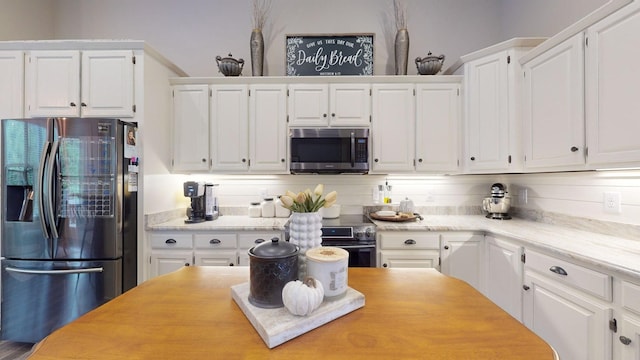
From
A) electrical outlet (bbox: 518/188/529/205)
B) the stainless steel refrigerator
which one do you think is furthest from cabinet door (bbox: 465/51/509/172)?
the stainless steel refrigerator

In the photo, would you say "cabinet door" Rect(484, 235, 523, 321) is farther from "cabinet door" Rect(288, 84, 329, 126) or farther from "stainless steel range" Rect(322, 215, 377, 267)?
"cabinet door" Rect(288, 84, 329, 126)

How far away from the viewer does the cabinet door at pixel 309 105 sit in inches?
101

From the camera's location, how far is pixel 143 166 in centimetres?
217

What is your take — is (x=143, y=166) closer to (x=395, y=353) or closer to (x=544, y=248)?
(x=395, y=353)

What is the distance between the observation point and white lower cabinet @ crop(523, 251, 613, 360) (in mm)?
1281

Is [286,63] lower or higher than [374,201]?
higher

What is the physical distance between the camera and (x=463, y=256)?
2201 millimetres

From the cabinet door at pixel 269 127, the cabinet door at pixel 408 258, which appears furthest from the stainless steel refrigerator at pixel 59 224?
the cabinet door at pixel 408 258

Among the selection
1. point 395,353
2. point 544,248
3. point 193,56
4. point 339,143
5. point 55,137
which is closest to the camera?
point 395,353

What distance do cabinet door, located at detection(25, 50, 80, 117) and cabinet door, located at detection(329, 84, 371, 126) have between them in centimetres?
220

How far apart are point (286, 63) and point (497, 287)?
2.82m

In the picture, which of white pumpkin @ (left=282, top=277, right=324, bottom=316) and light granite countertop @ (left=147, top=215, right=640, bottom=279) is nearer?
white pumpkin @ (left=282, top=277, right=324, bottom=316)

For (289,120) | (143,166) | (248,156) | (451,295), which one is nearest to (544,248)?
(451,295)

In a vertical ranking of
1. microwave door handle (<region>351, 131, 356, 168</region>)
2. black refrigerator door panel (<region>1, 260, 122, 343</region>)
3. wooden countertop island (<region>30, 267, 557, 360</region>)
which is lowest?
black refrigerator door panel (<region>1, 260, 122, 343</region>)
